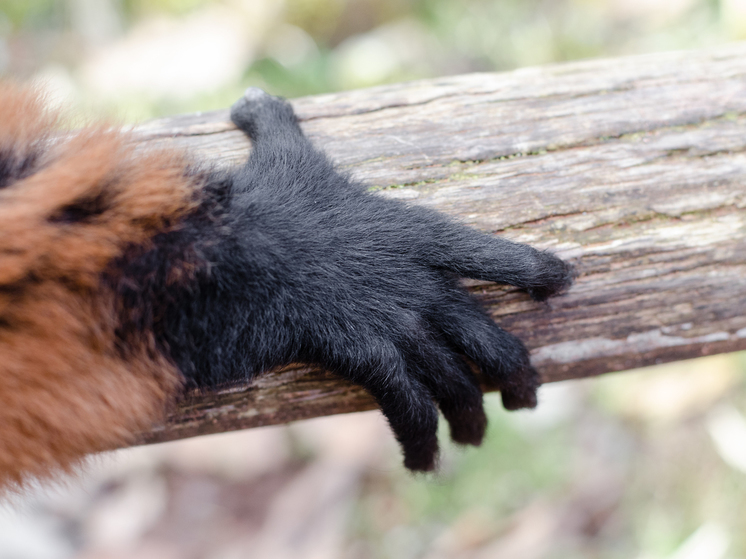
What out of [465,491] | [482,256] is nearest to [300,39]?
[465,491]

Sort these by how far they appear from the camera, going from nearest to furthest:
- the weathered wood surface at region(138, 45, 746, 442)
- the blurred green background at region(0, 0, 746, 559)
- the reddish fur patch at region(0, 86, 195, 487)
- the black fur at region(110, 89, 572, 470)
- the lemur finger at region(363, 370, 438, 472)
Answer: the reddish fur patch at region(0, 86, 195, 487), the black fur at region(110, 89, 572, 470), the lemur finger at region(363, 370, 438, 472), the weathered wood surface at region(138, 45, 746, 442), the blurred green background at region(0, 0, 746, 559)

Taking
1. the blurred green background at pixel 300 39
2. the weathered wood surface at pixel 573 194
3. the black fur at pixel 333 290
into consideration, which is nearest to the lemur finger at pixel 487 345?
the black fur at pixel 333 290

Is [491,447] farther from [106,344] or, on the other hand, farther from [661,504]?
[106,344]

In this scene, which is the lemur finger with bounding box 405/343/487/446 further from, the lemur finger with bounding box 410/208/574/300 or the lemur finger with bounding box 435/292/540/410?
the lemur finger with bounding box 410/208/574/300

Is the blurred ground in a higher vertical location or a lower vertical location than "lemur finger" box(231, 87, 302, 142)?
lower

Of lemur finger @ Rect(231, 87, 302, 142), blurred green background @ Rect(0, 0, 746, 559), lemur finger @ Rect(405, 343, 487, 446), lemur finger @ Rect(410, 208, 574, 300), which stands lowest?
blurred green background @ Rect(0, 0, 746, 559)

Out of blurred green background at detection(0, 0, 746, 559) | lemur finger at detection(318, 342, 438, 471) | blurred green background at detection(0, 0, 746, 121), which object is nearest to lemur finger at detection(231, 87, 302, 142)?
lemur finger at detection(318, 342, 438, 471)

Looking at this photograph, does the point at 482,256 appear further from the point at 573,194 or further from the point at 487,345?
the point at 573,194
